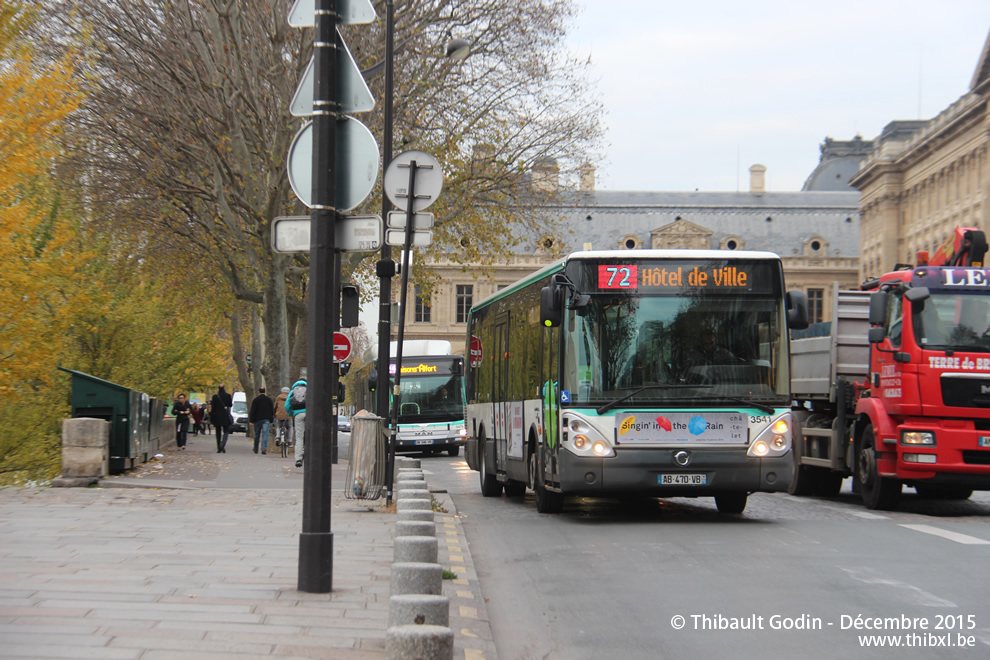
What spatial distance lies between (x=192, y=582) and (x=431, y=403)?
2757cm

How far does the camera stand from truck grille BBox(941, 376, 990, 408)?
14.2m

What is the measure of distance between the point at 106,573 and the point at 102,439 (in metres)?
8.15

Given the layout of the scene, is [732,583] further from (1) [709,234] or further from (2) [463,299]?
(1) [709,234]

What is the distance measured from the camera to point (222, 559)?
354 inches

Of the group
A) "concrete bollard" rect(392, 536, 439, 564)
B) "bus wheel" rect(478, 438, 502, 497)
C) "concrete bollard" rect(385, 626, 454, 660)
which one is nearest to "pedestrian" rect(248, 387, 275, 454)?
"bus wheel" rect(478, 438, 502, 497)

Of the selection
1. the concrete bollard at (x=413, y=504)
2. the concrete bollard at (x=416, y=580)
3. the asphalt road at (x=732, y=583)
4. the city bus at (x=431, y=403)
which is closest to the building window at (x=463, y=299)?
the city bus at (x=431, y=403)

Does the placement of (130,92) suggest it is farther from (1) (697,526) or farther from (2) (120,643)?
(2) (120,643)

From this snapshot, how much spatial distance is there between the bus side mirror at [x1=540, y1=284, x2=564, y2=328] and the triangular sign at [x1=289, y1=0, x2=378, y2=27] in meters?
5.37

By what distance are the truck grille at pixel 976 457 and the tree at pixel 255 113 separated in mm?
15909

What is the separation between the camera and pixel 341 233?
797 centimetres

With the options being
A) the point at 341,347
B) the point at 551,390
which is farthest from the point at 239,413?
the point at 551,390

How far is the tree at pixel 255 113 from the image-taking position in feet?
89.9

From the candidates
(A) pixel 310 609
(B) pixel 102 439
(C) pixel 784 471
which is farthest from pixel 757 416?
(B) pixel 102 439

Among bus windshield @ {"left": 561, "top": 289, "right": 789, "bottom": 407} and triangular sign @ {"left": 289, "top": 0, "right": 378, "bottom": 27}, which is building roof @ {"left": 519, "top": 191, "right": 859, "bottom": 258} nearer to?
bus windshield @ {"left": 561, "top": 289, "right": 789, "bottom": 407}
